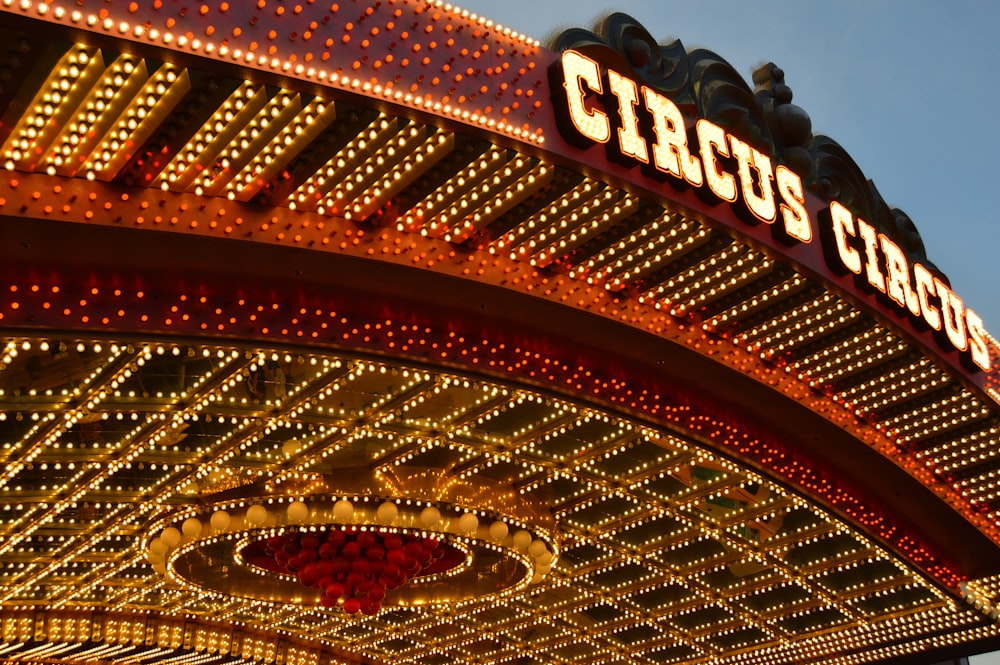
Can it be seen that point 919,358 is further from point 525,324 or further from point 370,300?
point 370,300

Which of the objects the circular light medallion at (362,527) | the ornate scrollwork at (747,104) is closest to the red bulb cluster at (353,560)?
the circular light medallion at (362,527)

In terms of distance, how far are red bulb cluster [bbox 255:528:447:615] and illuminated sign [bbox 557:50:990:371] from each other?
25.8 feet

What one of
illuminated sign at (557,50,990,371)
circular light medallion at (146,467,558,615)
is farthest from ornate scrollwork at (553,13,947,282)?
circular light medallion at (146,467,558,615)

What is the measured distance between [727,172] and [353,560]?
873 centimetres

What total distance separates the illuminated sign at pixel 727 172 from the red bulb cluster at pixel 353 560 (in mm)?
7866

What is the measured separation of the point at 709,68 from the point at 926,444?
24.1ft

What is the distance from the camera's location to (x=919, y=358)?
641 inches

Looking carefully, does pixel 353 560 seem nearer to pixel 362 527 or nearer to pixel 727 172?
pixel 362 527

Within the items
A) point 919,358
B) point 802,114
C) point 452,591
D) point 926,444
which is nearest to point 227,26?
point 802,114

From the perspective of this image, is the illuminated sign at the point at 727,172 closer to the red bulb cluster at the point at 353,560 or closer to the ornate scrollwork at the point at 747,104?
the ornate scrollwork at the point at 747,104

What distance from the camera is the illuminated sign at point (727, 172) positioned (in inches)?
467

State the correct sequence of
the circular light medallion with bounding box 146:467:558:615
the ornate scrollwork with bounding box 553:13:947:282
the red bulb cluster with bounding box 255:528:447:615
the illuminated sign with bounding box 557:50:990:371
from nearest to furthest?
the illuminated sign with bounding box 557:50:990:371
the ornate scrollwork with bounding box 553:13:947:282
the circular light medallion with bounding box 146:467:558:615
the red bulb cluster with bounding box 255:528:447:615

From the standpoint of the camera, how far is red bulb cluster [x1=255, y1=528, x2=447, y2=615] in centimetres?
1838

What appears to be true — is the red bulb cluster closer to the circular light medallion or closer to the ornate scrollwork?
the circular light medallion
